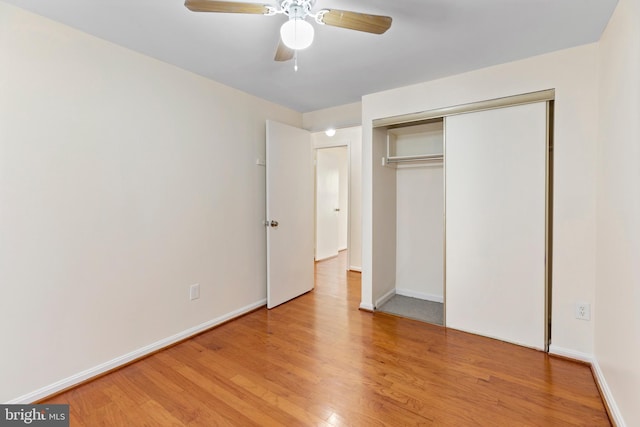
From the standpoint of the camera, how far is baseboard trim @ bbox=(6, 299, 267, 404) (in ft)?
6.04

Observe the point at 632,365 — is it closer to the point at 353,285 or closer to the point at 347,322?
the point at 347,322

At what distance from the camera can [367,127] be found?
322 centimetres

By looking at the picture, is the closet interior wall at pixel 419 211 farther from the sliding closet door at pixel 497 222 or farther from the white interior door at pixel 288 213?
the white interior door at pixel 288 213

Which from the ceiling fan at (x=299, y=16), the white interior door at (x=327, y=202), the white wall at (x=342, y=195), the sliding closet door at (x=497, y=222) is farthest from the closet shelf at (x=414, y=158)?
the white wall at (x=342, y=195)

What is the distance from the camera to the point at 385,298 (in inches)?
140

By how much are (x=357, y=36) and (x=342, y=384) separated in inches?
93.1

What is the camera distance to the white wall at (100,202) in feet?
5.81

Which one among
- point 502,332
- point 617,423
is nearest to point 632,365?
point 617,423

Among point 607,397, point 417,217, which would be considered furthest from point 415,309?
point 607,397

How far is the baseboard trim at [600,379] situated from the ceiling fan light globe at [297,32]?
252cm

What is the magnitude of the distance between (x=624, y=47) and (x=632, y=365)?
1.63m

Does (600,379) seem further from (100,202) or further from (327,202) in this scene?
(327,202)

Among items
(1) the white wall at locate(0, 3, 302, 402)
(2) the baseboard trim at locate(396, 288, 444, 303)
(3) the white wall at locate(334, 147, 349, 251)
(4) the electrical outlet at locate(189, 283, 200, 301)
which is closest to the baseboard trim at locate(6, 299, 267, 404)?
(1) the white wall at locate(0, 3, 302, 402)

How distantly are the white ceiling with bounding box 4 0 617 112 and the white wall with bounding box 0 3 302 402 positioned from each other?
0.24 metres
